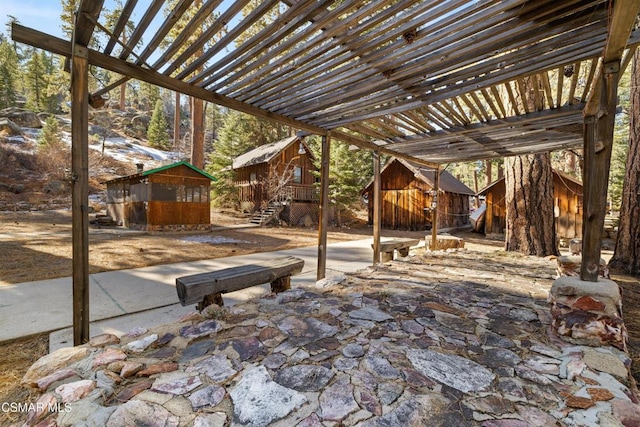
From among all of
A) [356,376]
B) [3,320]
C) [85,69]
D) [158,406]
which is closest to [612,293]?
[356,376]

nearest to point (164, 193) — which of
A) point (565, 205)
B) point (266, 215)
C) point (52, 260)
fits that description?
point (266, 215)

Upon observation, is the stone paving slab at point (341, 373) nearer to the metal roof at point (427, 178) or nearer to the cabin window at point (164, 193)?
the cabin window at point (164, 193)

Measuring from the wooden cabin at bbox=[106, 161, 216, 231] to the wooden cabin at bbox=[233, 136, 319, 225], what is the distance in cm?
532

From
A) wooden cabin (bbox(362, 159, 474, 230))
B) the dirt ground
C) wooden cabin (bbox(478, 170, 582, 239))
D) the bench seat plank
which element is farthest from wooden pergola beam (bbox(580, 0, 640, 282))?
wooden cabin (bbox(362, 159, 474, 230))

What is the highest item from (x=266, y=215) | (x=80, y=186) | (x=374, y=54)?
(x=374, y=54)

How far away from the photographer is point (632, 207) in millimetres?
5816

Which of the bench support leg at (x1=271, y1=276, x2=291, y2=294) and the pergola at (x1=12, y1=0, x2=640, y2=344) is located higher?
the pergola at (x1=12, y1=0, x2=640, y2=344)

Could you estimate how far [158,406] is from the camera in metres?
1.70

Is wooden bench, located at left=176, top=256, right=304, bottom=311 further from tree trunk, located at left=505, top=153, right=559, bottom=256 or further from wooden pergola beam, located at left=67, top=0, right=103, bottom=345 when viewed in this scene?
tree trunk, located at left=505, top=153, right=559, bottom=256

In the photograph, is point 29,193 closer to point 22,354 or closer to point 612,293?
point 22,354

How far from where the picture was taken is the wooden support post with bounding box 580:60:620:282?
7.88 ft

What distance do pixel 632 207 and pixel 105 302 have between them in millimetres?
9794

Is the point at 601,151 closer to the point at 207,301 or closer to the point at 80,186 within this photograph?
the point at 207,301

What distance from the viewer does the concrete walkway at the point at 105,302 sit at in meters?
3.26
